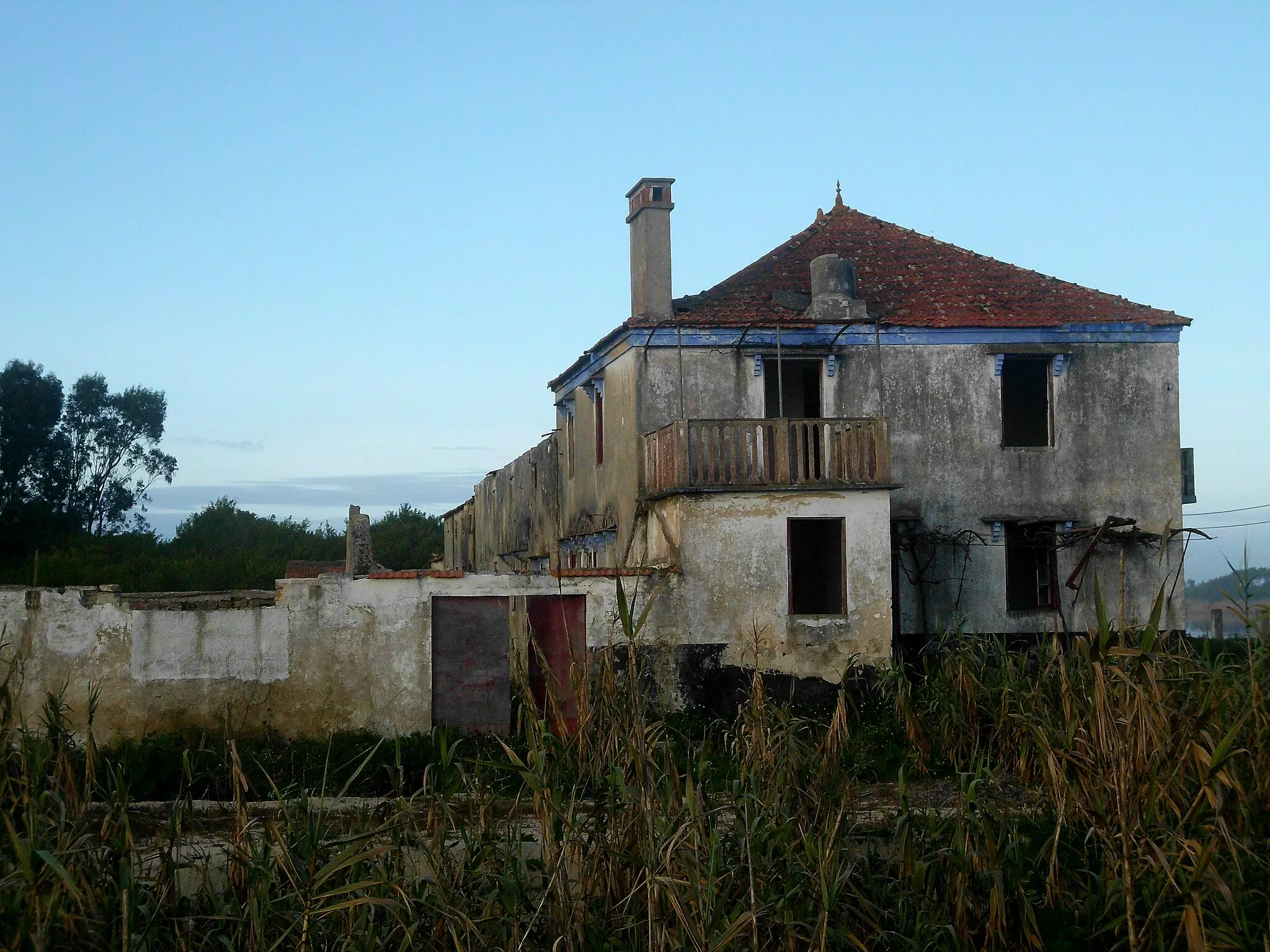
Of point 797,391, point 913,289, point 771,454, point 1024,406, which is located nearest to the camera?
point 771,454

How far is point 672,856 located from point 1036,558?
1524 centimetres

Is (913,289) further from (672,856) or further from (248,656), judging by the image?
(672,856)

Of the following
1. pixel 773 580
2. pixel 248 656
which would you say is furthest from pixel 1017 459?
pixel 248 656

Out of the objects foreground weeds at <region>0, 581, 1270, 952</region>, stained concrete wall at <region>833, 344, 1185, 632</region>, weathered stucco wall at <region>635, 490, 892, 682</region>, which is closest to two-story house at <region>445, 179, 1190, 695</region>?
stained concrete wall at <region>833, 344, 1185, 632</region>

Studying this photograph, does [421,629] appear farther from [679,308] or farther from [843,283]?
[843,283]

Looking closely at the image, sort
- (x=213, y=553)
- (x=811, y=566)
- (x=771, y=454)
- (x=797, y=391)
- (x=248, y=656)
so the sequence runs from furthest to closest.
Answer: (x=213, y=553) → (x=811, y=566) → (x=797, y=391) → (x=771, y=454) → (x=248, y=656)

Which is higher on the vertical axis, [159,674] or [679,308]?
[679,308]

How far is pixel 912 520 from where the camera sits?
19734 millimetres

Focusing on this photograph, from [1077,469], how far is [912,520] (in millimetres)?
2934

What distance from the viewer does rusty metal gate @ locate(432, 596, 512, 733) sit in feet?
51.1

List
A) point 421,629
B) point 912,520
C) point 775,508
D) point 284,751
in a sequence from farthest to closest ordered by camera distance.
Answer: point 912,520
point 775,508
point 421,629
point 284,751

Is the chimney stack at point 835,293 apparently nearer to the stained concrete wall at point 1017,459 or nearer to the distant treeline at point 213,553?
the stained concrete wall at point 1017,459

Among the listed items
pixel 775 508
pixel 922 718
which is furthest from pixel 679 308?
pixel 922 718

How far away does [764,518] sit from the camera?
1709 centimetres
